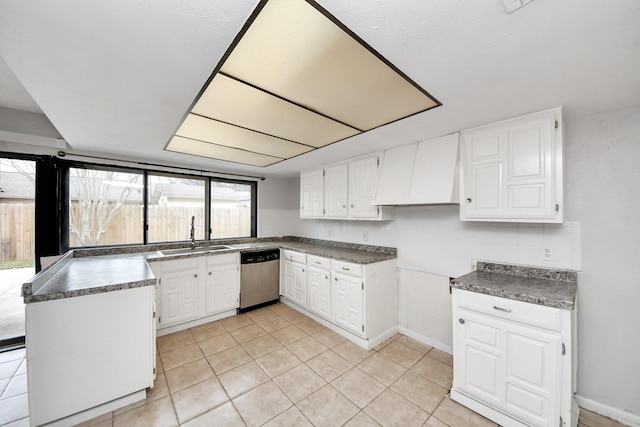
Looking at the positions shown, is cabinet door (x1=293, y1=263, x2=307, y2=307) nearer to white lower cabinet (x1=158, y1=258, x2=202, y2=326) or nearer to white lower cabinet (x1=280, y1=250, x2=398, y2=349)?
white lower cabinet (x1=280, y1=250, x2=398, y2=349)

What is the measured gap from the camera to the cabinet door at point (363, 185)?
2803 mm

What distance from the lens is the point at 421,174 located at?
233 centimetres

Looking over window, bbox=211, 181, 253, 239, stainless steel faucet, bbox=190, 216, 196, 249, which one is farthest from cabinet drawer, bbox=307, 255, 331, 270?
stainless steel faucet, bbox=190, 216, 196, 249

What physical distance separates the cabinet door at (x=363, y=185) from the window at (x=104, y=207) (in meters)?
2.77

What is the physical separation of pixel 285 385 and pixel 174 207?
2.77 meters

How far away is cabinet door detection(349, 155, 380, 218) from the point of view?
9.20 ft

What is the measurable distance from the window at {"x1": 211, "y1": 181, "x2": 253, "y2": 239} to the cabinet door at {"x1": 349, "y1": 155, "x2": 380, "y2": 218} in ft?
6.65

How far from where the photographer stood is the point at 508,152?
1842 millimetres

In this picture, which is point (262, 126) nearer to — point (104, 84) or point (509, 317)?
point (104, 84)

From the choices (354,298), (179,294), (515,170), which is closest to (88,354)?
(179,294)

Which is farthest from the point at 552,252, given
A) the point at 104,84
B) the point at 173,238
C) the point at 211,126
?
the point at 173,238

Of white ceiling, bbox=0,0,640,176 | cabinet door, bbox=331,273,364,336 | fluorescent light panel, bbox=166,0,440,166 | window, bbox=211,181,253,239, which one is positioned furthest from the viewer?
window, bbox=211,181,253,239

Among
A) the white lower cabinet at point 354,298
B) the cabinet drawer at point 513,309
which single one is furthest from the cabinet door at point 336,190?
the cabinet drawer at point 513,309

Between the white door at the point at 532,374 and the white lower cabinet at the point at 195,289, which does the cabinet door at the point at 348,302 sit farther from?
the white lower cabinet at the point at 195,289
